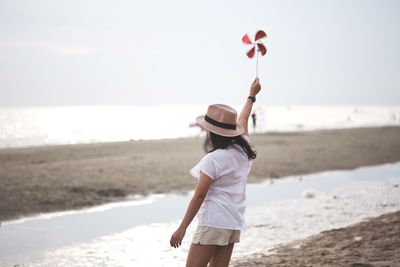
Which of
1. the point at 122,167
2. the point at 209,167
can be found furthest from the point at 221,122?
the point at 122,167

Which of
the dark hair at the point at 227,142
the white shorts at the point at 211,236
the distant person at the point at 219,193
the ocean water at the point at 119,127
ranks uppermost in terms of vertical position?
the dark hair at the point at 227,142

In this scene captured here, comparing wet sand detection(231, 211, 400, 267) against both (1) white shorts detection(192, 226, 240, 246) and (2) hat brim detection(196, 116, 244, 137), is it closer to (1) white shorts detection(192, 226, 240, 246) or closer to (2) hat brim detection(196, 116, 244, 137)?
(1) white shorts detection(192, 226, 240, 246)

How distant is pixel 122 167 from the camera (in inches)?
765

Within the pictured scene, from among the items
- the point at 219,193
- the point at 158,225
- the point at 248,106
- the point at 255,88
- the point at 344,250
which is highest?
the point at 255,88

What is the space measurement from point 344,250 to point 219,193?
492 centimetres

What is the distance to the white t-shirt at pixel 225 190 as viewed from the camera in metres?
3.48

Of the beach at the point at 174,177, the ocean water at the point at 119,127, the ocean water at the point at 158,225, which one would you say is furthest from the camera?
the ocean water at the point at 119,127

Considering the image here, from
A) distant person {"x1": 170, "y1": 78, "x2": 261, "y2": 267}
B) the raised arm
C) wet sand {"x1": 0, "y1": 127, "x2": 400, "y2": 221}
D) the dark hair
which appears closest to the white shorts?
distant person {"x1": 170, "y1": 78, "x2": 261, "y2": 267}

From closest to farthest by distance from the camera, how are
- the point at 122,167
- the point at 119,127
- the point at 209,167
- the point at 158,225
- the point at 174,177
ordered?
the point at 209,167 → the point at 158,225 → the point at 174,177 → the point at 122,167 → the point at 119,127

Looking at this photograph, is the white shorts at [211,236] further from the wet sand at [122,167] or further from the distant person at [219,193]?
the wet sand at [122,167]

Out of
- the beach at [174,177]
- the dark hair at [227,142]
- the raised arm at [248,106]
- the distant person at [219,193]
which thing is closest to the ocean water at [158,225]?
the beach at [174,177]

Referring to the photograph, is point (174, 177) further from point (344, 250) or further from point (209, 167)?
point (209, 167)

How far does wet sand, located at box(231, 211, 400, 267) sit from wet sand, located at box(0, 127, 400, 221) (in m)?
7.41

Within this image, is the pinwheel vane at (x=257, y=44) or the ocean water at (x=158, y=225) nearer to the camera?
the pinwheel vane at (x=257, y=44)
